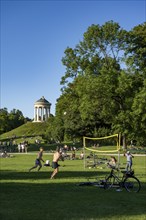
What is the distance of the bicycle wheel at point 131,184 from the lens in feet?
53.8

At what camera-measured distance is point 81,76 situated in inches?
1989

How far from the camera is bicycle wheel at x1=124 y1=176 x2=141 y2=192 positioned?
16391mm

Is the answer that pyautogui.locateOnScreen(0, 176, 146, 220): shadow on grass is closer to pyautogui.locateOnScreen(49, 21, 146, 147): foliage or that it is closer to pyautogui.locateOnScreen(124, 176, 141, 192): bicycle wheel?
pyautogui.locateOnScreen(124, 176, 141, 192): bicycle wheel

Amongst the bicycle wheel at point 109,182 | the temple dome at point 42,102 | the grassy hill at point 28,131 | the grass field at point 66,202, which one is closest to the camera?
the grass field at point 66,202

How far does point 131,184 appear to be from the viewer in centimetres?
1652

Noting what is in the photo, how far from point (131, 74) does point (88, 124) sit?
72.9 feet

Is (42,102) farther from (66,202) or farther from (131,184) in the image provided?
(66,202)

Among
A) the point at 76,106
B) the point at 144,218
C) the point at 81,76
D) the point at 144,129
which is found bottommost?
the point at 144,218

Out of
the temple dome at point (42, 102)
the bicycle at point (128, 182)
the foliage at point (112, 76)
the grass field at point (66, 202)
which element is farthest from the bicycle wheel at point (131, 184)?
the temple dome at point (42, 102)

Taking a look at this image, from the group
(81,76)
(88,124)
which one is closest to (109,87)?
(81,76)

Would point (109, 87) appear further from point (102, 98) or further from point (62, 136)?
point (62, 136)

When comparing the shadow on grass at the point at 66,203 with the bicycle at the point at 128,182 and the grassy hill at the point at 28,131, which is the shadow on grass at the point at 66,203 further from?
the grassy hill at the point at 28,131

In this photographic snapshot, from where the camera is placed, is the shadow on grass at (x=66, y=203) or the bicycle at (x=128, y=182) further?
the bicycle at (x=128, y=182)

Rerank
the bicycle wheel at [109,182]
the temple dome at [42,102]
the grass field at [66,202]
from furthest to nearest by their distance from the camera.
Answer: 1. the temple dome at [42,102]
2. the bicycle wheel at [109,182]
3. the grass field at [66,202]
